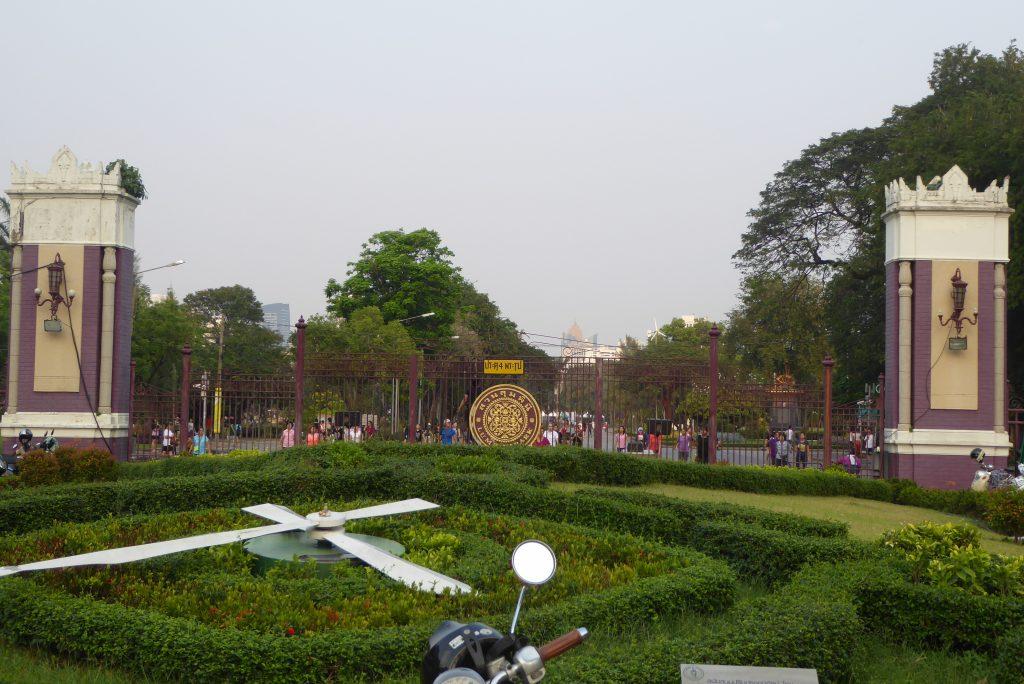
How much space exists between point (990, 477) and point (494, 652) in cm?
1494

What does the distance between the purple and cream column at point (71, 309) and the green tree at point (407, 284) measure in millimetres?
28069

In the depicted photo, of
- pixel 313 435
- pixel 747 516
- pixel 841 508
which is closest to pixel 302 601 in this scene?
pixel 747 516

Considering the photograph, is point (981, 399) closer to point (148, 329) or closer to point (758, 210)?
point (758, 210)

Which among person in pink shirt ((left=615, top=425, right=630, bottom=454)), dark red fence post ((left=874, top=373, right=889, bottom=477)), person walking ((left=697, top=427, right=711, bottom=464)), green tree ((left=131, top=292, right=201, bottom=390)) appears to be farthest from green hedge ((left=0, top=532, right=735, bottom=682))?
green tree ((left=131, top=292, right=201, bottom=390))

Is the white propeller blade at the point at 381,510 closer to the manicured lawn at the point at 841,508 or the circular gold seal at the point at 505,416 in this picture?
the manicured lawn at the point at 841,508

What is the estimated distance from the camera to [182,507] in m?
11.8

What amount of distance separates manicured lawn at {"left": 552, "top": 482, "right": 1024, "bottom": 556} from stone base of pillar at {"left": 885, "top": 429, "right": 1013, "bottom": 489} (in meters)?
1.75

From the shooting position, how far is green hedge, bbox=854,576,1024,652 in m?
6.59

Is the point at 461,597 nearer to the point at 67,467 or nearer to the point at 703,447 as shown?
the point at 67,467

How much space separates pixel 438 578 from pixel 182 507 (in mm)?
5798

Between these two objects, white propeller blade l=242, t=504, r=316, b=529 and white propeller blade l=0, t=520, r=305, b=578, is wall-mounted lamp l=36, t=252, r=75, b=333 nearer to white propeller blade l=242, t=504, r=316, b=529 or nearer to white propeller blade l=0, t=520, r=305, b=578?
white propeller blade l=242, t=504, r=316, b=529

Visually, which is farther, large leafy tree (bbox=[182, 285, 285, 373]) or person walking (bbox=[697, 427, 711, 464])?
large leafy tree (bbox=[182, 285, 285, 373])

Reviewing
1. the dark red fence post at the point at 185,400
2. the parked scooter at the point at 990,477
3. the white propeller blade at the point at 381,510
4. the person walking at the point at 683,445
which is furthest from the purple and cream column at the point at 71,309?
the parked scooter at the point at 990,477

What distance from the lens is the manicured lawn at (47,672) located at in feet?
18.0
